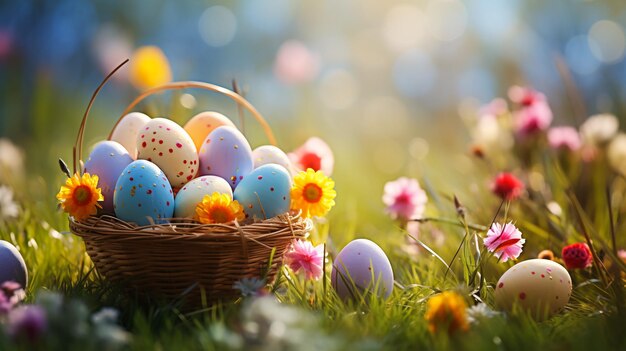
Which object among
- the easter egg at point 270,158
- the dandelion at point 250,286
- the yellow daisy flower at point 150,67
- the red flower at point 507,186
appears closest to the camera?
the dandelion at point 250,286

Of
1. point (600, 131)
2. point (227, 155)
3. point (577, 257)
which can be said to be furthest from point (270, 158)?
point (600, 131)

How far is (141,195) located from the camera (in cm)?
138

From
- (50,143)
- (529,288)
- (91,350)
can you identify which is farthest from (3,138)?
(529,288)

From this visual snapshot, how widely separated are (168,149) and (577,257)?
0.96 m

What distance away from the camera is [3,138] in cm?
337

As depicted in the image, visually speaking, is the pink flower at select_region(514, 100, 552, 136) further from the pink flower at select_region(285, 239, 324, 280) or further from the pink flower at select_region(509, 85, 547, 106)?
the pink flower at select_region(285, 239, 324, 280)

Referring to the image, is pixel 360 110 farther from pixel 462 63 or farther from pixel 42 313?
pixel 42 313

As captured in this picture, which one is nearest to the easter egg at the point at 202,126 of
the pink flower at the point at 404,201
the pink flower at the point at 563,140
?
the pink flower at the point at 404,201

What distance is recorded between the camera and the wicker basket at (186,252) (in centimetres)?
131

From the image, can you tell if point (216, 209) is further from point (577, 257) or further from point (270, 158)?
point (577, 257)

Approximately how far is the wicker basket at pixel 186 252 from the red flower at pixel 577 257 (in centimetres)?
61

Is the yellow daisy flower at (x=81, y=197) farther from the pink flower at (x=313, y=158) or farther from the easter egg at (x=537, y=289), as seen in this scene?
the easter egg at (x=537, y=289)

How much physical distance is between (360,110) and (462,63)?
2.36 ft

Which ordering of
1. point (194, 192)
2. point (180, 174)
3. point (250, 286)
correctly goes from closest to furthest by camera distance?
1. point (250, 286)
2. point (194, 192)
3. point (180, 174)
